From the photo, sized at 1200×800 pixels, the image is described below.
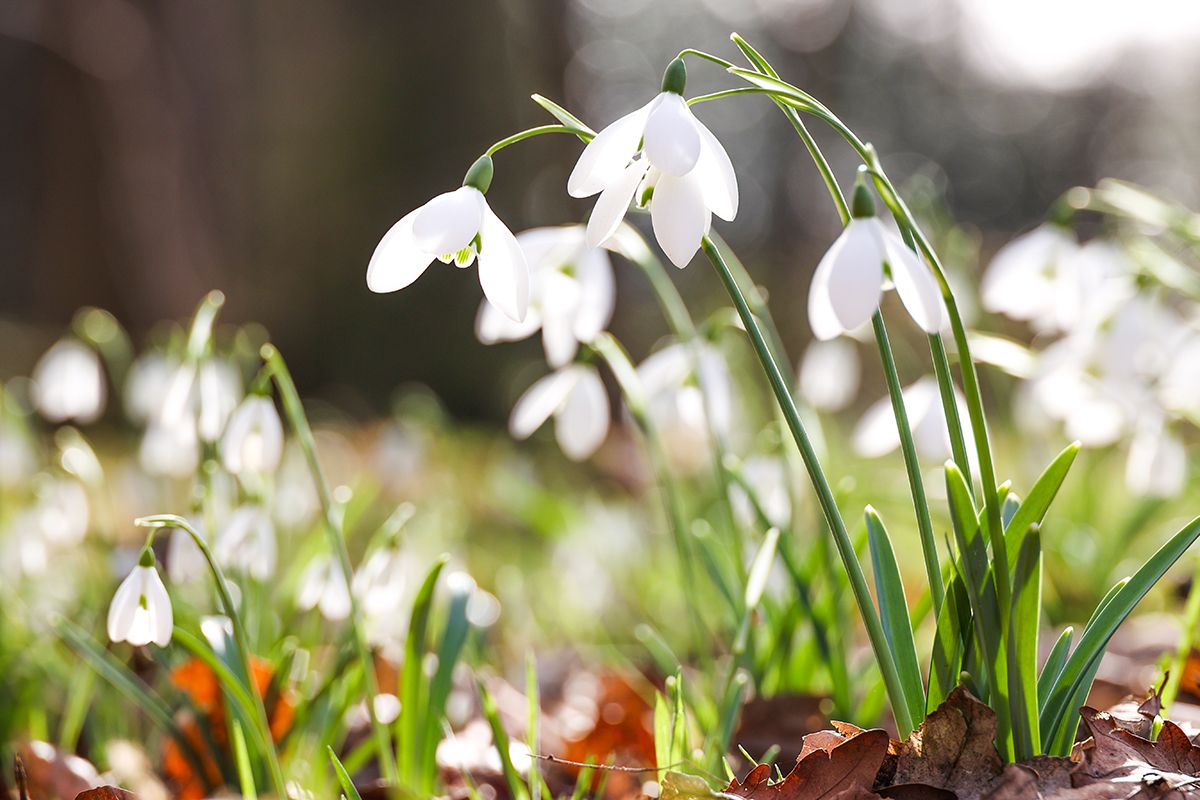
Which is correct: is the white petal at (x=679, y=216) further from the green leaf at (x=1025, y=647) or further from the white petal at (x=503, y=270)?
the green leaf at (x=1025, y=647)

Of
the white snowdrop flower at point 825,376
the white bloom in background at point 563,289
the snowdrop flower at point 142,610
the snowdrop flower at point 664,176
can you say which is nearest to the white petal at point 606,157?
the snowdrop flower at point 664,176

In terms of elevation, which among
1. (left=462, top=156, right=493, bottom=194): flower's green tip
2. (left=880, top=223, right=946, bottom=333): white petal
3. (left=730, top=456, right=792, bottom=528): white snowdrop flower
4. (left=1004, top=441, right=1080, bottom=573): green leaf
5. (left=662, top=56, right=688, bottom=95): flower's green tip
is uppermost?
(left=662, top=56, right=688, bottom=95): flower's green tip

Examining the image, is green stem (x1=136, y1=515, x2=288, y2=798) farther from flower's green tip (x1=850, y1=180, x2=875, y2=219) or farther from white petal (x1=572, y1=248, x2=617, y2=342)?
flower's green tip (x1=850, y1=180, x2=875, y2=219)

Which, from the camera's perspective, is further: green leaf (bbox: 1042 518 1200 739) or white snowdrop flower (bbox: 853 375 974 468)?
white snowdrop flower (bbox: 853 375 974 468)

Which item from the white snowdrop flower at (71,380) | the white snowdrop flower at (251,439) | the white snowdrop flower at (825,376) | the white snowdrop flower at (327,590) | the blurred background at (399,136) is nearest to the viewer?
the white snowdrop flower at (251,439)

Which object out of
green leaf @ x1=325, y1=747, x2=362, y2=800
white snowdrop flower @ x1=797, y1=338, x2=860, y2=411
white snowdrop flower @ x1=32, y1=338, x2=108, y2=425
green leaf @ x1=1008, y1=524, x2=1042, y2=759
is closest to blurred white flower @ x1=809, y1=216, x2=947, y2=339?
green leaf @ x1=1008, y1=524, x2=1042, y2=759

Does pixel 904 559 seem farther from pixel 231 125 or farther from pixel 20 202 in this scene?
pixel 20 202
